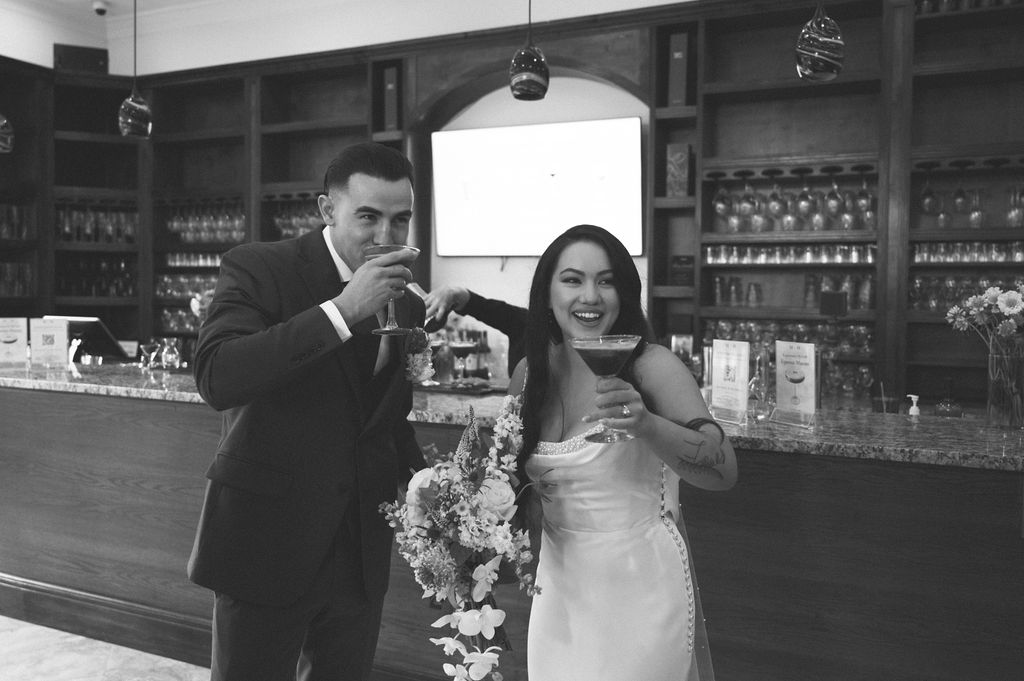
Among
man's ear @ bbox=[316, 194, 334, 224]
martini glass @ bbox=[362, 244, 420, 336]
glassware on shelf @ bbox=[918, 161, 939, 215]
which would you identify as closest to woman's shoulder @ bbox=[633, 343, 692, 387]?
martini glass @ bbox=[362, 244, 420, 336]

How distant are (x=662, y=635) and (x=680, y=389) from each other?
47 centimetres

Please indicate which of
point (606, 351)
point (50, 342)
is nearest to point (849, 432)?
point (606, 351)

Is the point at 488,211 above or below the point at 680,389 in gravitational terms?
above

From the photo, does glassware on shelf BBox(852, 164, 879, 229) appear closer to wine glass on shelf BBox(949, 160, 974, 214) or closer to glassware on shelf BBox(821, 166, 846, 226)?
glassware on shelf BBox(821, 166, 846, 226)

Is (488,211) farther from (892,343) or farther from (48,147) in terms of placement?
(48,147)

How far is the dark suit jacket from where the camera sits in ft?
5.90

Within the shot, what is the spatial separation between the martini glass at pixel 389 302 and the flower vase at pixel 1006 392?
1752 mm

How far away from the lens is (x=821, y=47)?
116 inches

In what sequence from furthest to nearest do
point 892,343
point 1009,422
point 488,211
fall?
point 488,211, point 892,343, point 1009,422

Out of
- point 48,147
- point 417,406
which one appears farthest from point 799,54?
point 48,147

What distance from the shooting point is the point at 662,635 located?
1.73 metres

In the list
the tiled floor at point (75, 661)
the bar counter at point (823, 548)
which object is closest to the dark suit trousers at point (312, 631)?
the bar counter at point (823, 548)

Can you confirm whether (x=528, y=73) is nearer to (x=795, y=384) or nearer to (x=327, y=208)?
(x=795, y=384)

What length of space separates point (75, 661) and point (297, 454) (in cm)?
210
